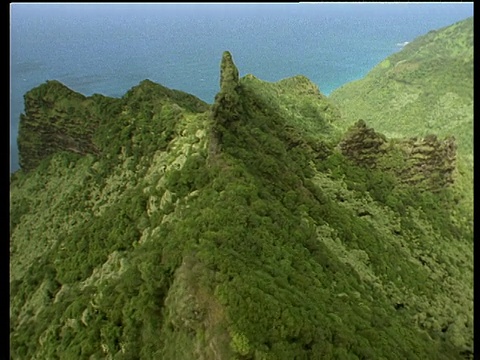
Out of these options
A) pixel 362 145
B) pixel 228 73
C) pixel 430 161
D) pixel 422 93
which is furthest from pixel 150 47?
pixel 422 93

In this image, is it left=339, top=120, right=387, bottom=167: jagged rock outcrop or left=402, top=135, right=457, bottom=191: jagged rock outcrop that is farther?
left=402, top=135, right=457, bottom=191: jagged rock outcrop

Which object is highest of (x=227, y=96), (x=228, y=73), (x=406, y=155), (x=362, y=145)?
(x=228, y=73)

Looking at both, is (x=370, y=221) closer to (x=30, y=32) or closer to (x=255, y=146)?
(x=255, y=146)

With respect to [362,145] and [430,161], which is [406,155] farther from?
[362,145]

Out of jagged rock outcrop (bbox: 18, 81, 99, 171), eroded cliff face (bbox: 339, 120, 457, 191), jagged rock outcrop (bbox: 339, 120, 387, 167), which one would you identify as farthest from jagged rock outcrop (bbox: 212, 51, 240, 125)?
jagged rock outcrop (bbox: 18, 81, 99, 171)

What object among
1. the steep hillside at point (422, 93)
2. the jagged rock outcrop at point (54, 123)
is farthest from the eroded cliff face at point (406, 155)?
the jagged rock outcrop at point (54, 123)

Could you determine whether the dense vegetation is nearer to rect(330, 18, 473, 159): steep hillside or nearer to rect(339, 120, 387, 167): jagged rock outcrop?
rect(339, 120, 387, 167): jagged rock outcrop
